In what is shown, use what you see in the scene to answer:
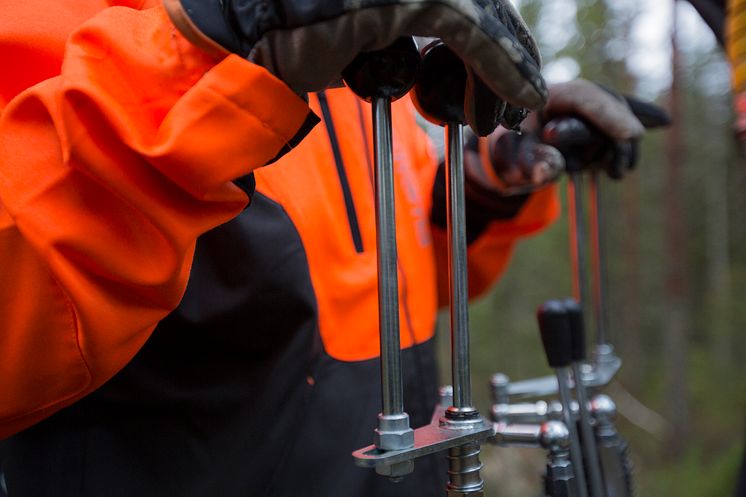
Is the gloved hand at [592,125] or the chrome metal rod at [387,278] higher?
the gloved hand at [592,125]

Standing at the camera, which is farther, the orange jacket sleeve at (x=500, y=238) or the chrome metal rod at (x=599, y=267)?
the orange jacket sleeve at (x=500, y=238)

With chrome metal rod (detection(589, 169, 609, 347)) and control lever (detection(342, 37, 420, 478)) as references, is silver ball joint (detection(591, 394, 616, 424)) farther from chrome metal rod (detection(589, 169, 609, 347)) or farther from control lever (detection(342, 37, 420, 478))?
control lever (detection(342, 37, 420, 478))

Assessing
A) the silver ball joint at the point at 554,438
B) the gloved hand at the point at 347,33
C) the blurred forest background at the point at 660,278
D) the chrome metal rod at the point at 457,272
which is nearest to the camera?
the gloved hand at the point at 347,33

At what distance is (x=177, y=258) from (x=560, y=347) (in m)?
0.65

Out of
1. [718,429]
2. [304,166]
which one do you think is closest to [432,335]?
[304,166]

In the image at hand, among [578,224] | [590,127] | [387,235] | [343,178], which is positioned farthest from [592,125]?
[387,235]

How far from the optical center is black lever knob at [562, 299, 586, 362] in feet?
3.56

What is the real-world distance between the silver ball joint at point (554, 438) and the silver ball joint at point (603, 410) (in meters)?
0.16

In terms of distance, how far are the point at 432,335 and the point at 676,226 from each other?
28.8 ft

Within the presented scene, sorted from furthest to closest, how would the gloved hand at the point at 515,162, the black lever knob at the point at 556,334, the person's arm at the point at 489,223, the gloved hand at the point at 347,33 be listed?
the person's arm at the point at 489,223
the gloved hand at the point at 515,162
the black lever knob at the point at 556,334
the gloved hand at the point at 347,33

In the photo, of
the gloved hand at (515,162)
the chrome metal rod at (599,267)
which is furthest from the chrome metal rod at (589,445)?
the gloved hand at (515,162)

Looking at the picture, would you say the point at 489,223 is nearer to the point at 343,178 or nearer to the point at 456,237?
the point at 343,178

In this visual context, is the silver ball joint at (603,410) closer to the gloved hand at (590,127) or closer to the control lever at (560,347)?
the control lever at (560,347)

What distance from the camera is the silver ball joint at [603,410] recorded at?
1.11m
